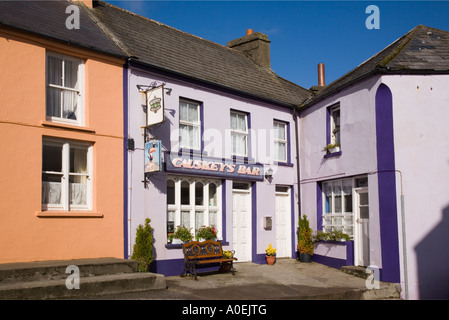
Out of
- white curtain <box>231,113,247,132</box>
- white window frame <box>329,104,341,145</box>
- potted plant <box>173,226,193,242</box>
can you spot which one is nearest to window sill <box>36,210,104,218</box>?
potted plant <box>173,226,193,242</box>

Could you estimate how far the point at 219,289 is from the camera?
11.4 meters

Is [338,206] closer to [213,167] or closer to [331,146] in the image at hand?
[331,146]

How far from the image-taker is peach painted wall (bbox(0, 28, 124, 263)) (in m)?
10.4

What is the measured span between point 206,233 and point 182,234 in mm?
926

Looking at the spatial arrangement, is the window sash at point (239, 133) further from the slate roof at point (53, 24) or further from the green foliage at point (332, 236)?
the slate roof at point (53, 24)

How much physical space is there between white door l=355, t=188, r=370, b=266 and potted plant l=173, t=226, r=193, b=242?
5052 mm

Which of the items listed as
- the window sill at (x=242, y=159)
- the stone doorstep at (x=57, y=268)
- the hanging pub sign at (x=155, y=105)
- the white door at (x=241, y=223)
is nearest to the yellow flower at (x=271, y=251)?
the white door at (x=241, y=223)

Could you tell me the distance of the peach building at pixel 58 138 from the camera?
415 inches

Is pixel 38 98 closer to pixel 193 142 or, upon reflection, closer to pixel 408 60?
pixel 193 142

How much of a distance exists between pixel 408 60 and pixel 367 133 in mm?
2353

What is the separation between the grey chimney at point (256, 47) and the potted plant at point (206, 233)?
8.49 m

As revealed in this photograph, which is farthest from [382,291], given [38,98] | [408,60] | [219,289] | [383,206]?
[38,98]

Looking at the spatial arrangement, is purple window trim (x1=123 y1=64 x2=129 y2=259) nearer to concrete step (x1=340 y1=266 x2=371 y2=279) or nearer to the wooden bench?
the wooden bench

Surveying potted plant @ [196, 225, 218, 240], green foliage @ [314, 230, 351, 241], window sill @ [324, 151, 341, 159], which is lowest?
green foliage @ [314, 230, 351, 241]
